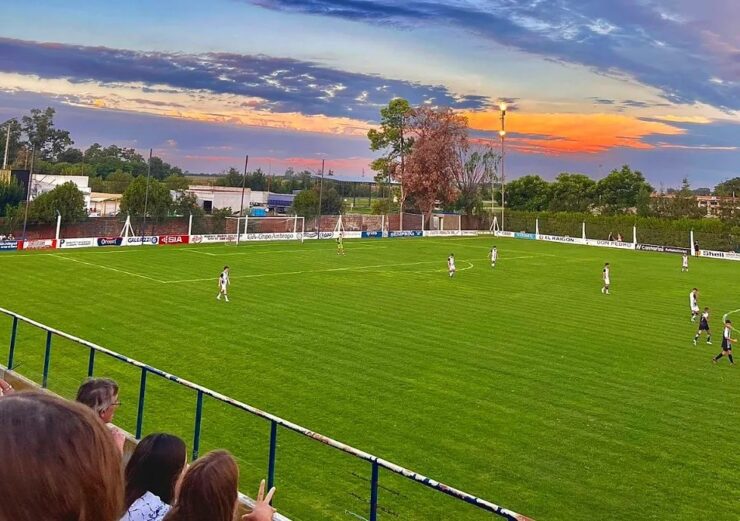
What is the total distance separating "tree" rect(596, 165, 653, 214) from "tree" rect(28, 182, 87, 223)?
6534 centimetres

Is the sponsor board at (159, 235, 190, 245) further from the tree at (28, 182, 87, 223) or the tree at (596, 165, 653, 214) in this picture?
the tree at (596, 165, 653, 214)

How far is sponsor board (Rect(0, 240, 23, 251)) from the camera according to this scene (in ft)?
131

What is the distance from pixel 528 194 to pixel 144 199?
183ft

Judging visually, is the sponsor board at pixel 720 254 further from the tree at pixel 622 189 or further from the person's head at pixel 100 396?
the person's head at pixel 100 396

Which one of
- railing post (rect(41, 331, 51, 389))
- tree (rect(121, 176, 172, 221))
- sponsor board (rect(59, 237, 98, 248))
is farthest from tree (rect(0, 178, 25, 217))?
railing post (rect(41, 331, 51, 389))

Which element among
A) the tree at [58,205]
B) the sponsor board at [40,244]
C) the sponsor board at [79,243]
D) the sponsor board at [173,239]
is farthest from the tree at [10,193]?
the sponsor board at [173,239]

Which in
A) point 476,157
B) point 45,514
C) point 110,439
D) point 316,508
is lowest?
point 316,508

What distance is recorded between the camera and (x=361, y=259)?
43.6 meters

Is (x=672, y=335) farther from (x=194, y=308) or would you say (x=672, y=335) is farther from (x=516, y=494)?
(x=194, y=308)

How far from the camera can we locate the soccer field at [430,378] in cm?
984

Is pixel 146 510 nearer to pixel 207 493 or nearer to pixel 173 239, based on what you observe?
pixel 207 493

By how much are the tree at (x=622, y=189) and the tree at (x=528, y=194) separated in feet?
25.8

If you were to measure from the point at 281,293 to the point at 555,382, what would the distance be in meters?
15.0

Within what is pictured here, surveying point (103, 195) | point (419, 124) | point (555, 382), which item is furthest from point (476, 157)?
point (555, 382)
